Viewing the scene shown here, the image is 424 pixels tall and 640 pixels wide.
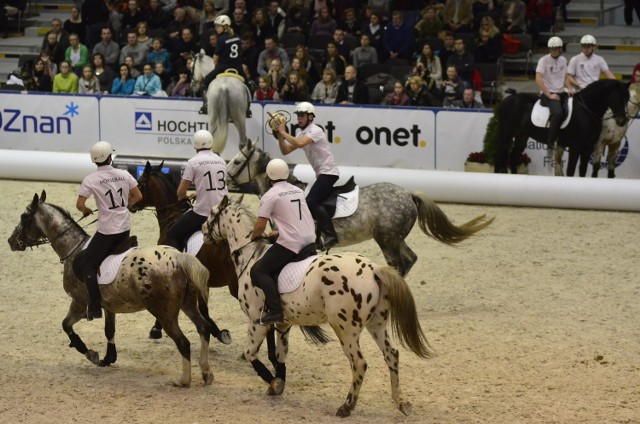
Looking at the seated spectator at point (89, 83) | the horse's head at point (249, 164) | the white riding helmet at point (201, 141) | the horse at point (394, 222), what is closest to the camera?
the white riding helmet at point (201, 141)

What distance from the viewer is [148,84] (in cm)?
2478

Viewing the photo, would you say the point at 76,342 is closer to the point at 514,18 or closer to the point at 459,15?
the point at 459,15

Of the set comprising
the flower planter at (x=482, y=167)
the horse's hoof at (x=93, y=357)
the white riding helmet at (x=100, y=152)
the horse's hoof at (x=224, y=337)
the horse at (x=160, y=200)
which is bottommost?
the horse's hoof at (x=93, y=357)

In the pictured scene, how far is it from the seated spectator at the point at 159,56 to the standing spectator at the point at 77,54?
188cm

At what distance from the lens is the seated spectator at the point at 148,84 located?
2473 cm

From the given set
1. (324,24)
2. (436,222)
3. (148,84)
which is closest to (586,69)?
(324,24)

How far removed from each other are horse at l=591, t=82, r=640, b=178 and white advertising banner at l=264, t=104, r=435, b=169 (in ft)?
10.5

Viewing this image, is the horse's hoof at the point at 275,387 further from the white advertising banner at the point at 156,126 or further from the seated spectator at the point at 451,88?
the seated spectator at the point at 451,88

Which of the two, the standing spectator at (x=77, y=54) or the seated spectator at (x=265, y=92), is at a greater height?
the standing spectator at (x=77, y=54)

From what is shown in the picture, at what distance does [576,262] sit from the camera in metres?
16.2

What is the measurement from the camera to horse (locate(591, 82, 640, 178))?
20547mm

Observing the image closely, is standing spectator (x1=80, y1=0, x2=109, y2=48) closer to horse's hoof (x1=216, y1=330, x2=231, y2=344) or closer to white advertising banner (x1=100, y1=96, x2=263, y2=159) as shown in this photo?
white advertising banner (x1=100, y1=96, x2=263, y2=159)

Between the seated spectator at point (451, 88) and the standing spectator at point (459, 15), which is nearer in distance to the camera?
the seated spectator at point (451, 88)

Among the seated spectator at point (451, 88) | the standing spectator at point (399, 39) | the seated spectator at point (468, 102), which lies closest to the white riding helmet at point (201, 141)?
the seated spectator at point (468, 102)
